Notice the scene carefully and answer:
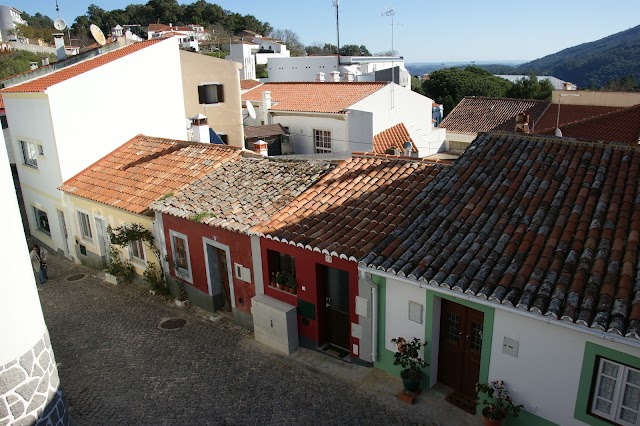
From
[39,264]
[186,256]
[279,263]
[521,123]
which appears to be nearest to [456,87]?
[521,123]

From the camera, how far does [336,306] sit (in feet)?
41.1

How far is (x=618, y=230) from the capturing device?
9.12 meters

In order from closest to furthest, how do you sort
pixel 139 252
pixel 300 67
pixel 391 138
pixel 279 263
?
pixel 279 263, pixel 139 252, pixel 391 138, pixel 300 67

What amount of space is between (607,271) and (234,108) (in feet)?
67.5

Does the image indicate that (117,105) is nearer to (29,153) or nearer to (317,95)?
(29,153)

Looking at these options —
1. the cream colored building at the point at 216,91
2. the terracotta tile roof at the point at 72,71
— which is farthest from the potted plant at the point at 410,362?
the cream colored building at the point at 216,91

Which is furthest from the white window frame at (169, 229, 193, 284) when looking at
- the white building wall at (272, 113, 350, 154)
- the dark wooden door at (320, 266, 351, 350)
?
the white building wall at (272, 113, 350, 154)

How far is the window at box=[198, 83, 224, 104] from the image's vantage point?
2561 centimetres

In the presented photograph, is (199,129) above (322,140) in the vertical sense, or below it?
above

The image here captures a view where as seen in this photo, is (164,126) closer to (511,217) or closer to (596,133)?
(511,217)

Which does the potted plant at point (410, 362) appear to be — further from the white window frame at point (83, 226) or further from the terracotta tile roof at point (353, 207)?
the white window frame at point (83, 226)

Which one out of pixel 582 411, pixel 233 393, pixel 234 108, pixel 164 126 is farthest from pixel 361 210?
pixel 234 108

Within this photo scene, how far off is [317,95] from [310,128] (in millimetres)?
3104

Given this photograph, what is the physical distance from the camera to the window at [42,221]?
869 inches
